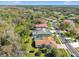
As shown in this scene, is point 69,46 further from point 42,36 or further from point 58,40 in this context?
point 42,36

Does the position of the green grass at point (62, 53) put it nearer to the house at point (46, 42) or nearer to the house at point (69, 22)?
the house at point (46, 42)

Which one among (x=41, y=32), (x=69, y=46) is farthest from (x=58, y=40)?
(x=41, y=32)

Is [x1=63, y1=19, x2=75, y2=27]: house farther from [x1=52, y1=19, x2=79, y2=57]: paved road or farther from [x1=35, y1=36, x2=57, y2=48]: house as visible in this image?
[x1=35, y1=36, x2=57, y2=48]: house

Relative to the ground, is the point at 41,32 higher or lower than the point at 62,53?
higher

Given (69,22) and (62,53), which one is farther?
(69,22)

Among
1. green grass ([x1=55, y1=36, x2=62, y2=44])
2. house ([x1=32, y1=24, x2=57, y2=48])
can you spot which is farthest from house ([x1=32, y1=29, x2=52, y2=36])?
green grass ([x1=55, y1=36, x2=62, y2=44])

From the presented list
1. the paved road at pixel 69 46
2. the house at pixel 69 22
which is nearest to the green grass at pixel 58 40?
the paved road at pixel 69 46

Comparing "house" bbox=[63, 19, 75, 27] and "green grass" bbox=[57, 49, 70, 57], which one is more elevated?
"house" bbox=[63, 19, 75, 27]

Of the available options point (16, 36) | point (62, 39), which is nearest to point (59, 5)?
point (62, 39)
